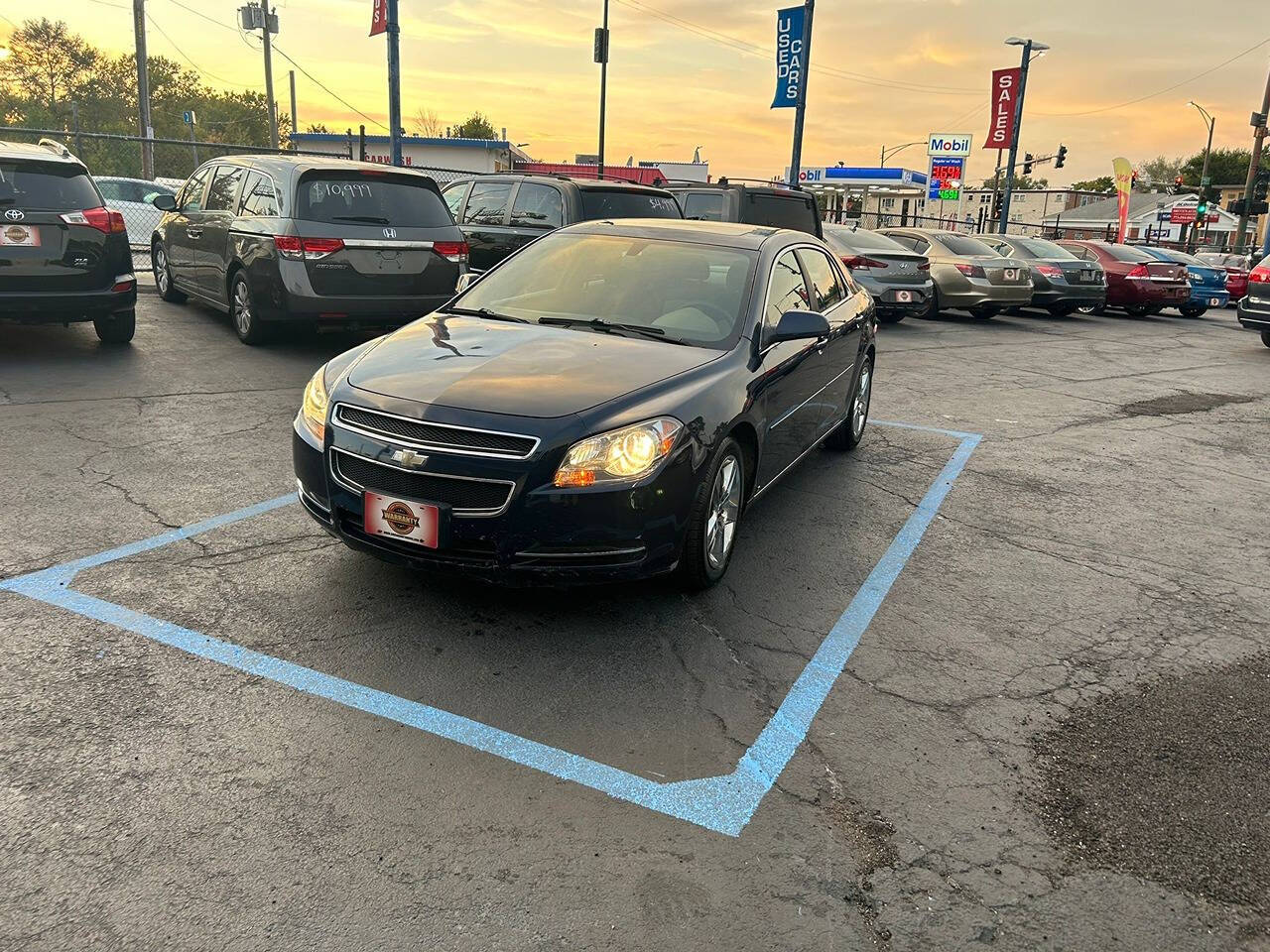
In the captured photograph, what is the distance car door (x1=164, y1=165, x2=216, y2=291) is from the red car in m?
16.5

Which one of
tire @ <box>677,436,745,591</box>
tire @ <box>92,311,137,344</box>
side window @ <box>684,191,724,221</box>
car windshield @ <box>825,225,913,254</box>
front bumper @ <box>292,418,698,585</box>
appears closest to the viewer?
front bumper @ <box>292,418,698,585</box>

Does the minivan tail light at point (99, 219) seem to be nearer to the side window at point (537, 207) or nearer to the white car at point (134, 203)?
the side window at point (537, 207)

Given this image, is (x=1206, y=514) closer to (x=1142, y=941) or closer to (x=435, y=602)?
(x=1142, y=941)

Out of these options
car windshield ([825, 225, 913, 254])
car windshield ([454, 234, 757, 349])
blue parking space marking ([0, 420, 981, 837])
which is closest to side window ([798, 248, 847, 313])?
car windshield ([454, 234, 757, 349])

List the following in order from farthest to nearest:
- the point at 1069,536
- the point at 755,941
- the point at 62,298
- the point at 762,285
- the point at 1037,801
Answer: the point at 62,298
the point at 1069,536
the point at 762,285
the point at 1037,801
the point at 755,941

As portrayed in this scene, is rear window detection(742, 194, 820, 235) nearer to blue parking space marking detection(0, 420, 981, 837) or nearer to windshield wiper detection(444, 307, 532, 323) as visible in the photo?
windshield wiper detection(444, 307, 532, 323)

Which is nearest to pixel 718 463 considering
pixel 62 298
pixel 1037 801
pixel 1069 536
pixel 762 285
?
pixel 762 285

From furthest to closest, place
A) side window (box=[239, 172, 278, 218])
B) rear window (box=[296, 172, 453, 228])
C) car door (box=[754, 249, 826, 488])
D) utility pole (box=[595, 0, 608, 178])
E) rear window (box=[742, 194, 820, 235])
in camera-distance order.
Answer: utility pole (box=[595, 0, 608, 178]) < rear window (box=[742, 194, 820, 235]) < side window (box=[239, 172, 278, 218]) < rear window (box=[296, 172, 453, 228]) < car door (box=[754, 249, 826, 488])

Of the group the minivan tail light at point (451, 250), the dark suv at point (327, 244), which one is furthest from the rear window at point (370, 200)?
the minivan tail light at point (451, 250)

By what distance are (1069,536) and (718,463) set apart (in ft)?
8.28

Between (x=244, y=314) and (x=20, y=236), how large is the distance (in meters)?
2.09

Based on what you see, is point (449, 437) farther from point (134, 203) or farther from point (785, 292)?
point (134, 203)

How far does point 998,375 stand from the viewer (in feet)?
37.3

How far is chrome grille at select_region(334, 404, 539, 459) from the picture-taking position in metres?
3.64
